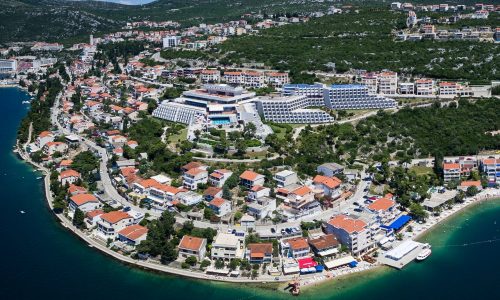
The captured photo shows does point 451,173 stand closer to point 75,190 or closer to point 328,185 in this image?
point 328,185

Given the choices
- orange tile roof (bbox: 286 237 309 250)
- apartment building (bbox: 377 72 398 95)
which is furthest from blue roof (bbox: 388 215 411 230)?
apartment building (bbox: 377 72 398 95)

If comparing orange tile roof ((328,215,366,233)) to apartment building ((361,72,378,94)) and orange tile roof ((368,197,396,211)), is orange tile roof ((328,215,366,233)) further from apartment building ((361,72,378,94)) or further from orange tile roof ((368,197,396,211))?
apartment building ((361,72,378,94))

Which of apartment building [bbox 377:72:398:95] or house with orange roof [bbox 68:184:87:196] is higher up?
apartment building [bbox 377:72:398:95]

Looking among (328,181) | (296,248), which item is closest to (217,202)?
(296,248)

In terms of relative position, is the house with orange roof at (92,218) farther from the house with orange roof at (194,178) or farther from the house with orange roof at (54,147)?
the house with orange roof at (54,147)

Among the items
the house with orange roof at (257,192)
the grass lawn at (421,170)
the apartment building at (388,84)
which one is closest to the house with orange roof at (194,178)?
the house with orange roof at (257,192)

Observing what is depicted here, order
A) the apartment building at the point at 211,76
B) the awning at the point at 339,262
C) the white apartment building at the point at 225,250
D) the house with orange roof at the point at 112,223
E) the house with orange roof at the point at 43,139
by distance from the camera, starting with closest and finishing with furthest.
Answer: the awning at the point at 339,262
the white apartment building at the point at 225,250
the house with orange roof at the point at 112,223
the house with orange roof at the point at 43,139
the apartment building at the point at 211,76
